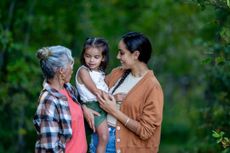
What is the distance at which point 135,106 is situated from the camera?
5.32 m

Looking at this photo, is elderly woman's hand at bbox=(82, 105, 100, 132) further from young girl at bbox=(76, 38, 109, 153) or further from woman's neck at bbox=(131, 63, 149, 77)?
woman's neck at bbox=(131, 63, 149, 77)

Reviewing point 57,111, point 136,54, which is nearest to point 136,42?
point 136,54

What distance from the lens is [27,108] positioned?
11.5 m

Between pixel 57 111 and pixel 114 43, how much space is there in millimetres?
12895

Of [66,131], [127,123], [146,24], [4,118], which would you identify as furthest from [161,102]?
[146,24]

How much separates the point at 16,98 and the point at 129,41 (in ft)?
15.9

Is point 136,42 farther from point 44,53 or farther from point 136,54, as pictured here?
point 44,53

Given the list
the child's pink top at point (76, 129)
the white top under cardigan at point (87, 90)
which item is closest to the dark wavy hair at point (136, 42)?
the white top under cardigan at point (87, 90)

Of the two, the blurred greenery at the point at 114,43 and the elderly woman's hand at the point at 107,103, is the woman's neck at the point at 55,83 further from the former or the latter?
the blurred greenery at the point at 114,43

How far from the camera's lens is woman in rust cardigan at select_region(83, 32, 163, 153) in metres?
5.27

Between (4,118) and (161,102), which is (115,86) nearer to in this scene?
(161,102)

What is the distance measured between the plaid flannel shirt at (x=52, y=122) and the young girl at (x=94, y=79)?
0.44 meters

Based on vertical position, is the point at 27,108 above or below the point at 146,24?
below

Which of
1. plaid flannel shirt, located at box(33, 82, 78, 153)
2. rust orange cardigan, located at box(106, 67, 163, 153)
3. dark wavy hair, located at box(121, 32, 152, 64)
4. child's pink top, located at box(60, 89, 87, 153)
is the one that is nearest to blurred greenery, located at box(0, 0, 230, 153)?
dark wavy hair, located at box(121, 32, 152, 64)
